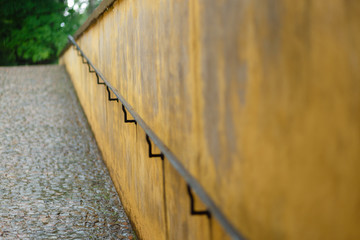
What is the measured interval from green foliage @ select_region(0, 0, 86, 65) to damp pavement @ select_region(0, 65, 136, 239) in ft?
37.9

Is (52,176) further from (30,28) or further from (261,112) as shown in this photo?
(30,28)

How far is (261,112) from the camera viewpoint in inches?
68.1

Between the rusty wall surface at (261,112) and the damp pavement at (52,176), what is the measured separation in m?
1.91

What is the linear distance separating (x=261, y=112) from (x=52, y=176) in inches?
217

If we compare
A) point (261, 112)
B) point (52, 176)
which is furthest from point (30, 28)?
point (261, 112)

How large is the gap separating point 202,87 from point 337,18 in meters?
1.16

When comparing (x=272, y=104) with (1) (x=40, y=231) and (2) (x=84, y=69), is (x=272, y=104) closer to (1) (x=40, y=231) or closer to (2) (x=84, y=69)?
(1) (x=40, y=231)

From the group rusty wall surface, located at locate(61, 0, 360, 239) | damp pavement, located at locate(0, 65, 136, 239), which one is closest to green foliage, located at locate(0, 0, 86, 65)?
damp pavement, located at locate(0, 65, 136, 239)

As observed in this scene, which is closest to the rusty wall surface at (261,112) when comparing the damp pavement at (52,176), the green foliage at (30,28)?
the damp pavement at (52,176)

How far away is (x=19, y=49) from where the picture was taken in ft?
75.6

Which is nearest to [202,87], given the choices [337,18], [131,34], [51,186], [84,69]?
[337,18]

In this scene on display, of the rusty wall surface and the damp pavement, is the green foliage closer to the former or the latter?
the damp pavement

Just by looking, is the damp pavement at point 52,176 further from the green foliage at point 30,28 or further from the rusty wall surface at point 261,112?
the green foliage at point 30,28

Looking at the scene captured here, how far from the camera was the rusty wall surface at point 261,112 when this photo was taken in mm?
1292
